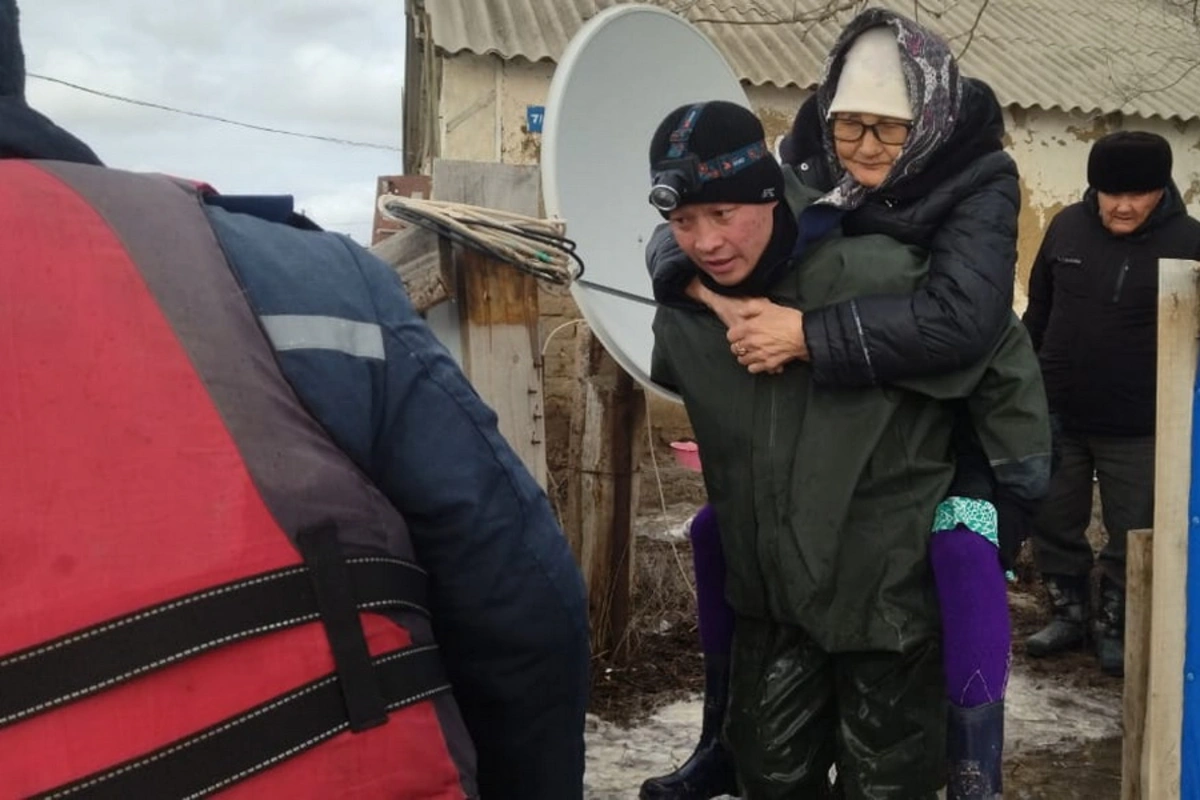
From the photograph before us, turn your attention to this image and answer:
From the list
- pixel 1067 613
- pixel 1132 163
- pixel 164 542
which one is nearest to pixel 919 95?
pixel 164 542

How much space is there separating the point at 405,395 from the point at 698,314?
4.20ft

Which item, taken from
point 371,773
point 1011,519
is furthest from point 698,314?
point 371,773

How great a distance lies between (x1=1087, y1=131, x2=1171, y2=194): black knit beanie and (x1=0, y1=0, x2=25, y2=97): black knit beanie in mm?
3667

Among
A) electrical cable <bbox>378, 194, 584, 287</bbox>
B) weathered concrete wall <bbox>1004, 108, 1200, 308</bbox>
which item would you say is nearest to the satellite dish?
electrical cable <bbox>378, 194, 584, 287</bbox>

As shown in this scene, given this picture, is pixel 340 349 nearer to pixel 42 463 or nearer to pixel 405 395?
pixel 405 395

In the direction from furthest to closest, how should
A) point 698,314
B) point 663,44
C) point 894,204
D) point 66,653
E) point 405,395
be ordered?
point 663,44
point 698,314
point 894,204
point 405,395
point 66,653

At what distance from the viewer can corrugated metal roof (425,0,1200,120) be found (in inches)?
319

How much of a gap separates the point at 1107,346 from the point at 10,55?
12.8ft

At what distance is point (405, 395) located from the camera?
1152 millimetres

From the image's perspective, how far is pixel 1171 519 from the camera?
2.24 metres

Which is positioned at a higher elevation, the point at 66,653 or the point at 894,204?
the point at 894,204

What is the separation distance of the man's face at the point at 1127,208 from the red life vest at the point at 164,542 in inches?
145

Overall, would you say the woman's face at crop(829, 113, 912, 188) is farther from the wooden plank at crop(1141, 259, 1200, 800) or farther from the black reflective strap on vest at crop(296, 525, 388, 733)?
the black reflective strap on vest at crop(296, 525, 388, 733)

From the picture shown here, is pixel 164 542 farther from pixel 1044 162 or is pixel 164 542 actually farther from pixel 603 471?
pixel 1044 162
